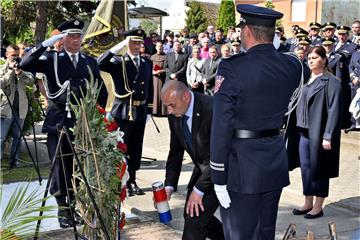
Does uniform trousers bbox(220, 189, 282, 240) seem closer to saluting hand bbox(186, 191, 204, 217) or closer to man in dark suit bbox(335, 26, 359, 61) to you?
saluting hand bbox(186, 191, 204, 217)

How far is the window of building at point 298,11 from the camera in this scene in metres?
38.4

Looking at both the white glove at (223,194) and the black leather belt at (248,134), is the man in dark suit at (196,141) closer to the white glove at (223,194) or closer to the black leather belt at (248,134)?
the white glove at (223,194)

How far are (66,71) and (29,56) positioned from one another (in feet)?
1.38

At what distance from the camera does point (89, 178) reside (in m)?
4.05

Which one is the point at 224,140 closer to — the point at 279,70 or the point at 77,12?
the point at 279,70

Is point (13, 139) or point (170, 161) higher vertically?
point (170, 161)

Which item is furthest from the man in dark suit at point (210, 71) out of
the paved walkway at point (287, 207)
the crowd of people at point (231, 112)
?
the paved walkway at point (287, 207)

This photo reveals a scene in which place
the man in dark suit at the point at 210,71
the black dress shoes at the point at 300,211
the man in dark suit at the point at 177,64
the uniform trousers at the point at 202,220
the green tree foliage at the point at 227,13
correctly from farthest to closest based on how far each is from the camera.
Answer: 1. the green tree foliage at the point at 227,13
2. the man in dark suit at the point at 177,64
3. the man in dark suit at the point at 210,71
4. the black dress shoes at the point at 300,211
5. the uniform trousers at the point at 202,220

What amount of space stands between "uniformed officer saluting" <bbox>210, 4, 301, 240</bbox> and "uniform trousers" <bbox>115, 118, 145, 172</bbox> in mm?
3220

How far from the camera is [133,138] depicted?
6.91 m

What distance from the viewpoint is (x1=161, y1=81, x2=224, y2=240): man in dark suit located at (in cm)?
403

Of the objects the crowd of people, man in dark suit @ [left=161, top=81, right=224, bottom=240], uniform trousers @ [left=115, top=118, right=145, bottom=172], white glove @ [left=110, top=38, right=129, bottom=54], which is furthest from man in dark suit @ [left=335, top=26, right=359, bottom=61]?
man in dark suit @ [left=161, top=81, right=224, bottom=240]

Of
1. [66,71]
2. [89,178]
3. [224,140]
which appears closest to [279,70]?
[224,140]

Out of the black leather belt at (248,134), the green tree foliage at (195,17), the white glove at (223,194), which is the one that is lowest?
the white glove at (223,194)
